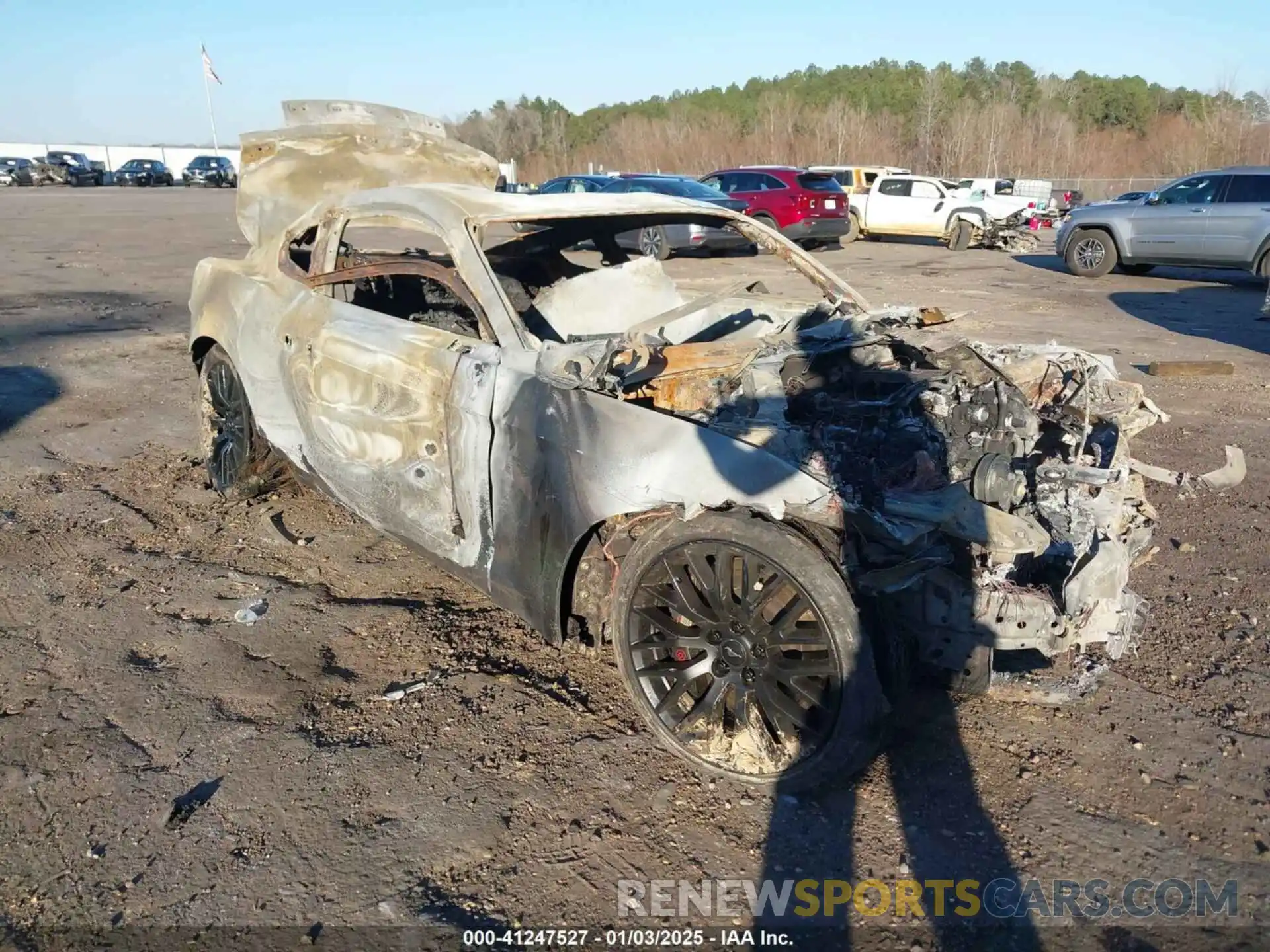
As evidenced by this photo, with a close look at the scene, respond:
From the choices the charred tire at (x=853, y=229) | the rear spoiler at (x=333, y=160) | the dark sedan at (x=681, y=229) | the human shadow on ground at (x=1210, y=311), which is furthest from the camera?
the charred tire at (x=853, y=229)

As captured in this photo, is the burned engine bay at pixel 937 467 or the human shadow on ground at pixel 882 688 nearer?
the human shadow on ground at pixel 882 688

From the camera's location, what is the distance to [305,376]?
3.86m

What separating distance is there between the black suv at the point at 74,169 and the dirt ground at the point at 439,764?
51546 mm

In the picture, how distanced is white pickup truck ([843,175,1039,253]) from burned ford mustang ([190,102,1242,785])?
17.9 metres

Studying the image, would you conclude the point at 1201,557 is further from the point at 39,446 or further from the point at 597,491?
the point at 39,446

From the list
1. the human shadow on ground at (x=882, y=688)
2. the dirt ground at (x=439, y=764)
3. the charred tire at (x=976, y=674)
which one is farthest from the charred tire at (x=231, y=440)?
the charred tire at (x=976, y=674)

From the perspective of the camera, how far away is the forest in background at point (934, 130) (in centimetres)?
4525

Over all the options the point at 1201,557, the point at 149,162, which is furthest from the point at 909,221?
the point at 149,162

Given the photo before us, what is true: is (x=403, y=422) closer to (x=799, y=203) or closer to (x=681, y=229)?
(x=681, y=229)

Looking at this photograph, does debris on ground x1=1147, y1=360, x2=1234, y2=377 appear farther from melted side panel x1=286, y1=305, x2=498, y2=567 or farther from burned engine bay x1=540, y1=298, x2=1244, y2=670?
melted side panel x1=286, y1=305, x2=498, y2=567

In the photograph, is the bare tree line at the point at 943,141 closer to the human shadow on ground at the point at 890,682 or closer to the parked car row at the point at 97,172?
the parked car row at the point at 97,172

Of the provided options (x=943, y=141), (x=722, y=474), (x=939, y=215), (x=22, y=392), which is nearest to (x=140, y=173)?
(x=943, y=141)

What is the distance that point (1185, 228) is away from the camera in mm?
13852

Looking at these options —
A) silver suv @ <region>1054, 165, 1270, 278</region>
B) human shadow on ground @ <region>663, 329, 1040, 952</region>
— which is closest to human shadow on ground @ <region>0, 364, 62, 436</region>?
human shadow on ground @ <region>663, 329, 1040, 952</region>
